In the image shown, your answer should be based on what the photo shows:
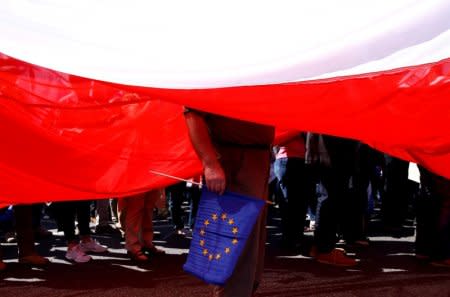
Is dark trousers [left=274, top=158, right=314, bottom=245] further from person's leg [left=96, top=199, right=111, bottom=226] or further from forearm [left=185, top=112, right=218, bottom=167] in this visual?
forearm [left=185, top=112, right=218, bottom=167]

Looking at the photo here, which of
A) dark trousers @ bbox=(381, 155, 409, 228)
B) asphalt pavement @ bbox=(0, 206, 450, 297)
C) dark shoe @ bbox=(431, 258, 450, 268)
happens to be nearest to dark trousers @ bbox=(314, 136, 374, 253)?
asphalt pavement @ bbox=(0, 206, 450, 297)

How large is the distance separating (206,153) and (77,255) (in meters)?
3.74

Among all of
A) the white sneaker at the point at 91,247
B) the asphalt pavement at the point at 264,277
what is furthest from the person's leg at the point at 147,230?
the white sneaker at the point at 91,247

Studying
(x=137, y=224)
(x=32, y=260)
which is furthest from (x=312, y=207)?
(x=32, y=260)

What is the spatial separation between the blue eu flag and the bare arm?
0.05 metres

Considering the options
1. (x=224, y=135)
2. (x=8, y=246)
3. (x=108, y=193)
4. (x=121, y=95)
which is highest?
(x=121, y=95)

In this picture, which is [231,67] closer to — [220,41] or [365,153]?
[220,41]

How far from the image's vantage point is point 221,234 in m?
2.96

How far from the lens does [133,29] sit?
114 inches

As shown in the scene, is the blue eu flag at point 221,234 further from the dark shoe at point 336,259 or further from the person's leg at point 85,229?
the person's leg at point 85,229

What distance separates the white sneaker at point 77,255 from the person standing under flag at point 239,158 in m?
3.46

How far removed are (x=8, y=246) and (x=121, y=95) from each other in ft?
15.1

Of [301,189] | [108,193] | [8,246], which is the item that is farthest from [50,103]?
[8,246]

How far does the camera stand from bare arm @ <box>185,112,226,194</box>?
3041 millimetres
